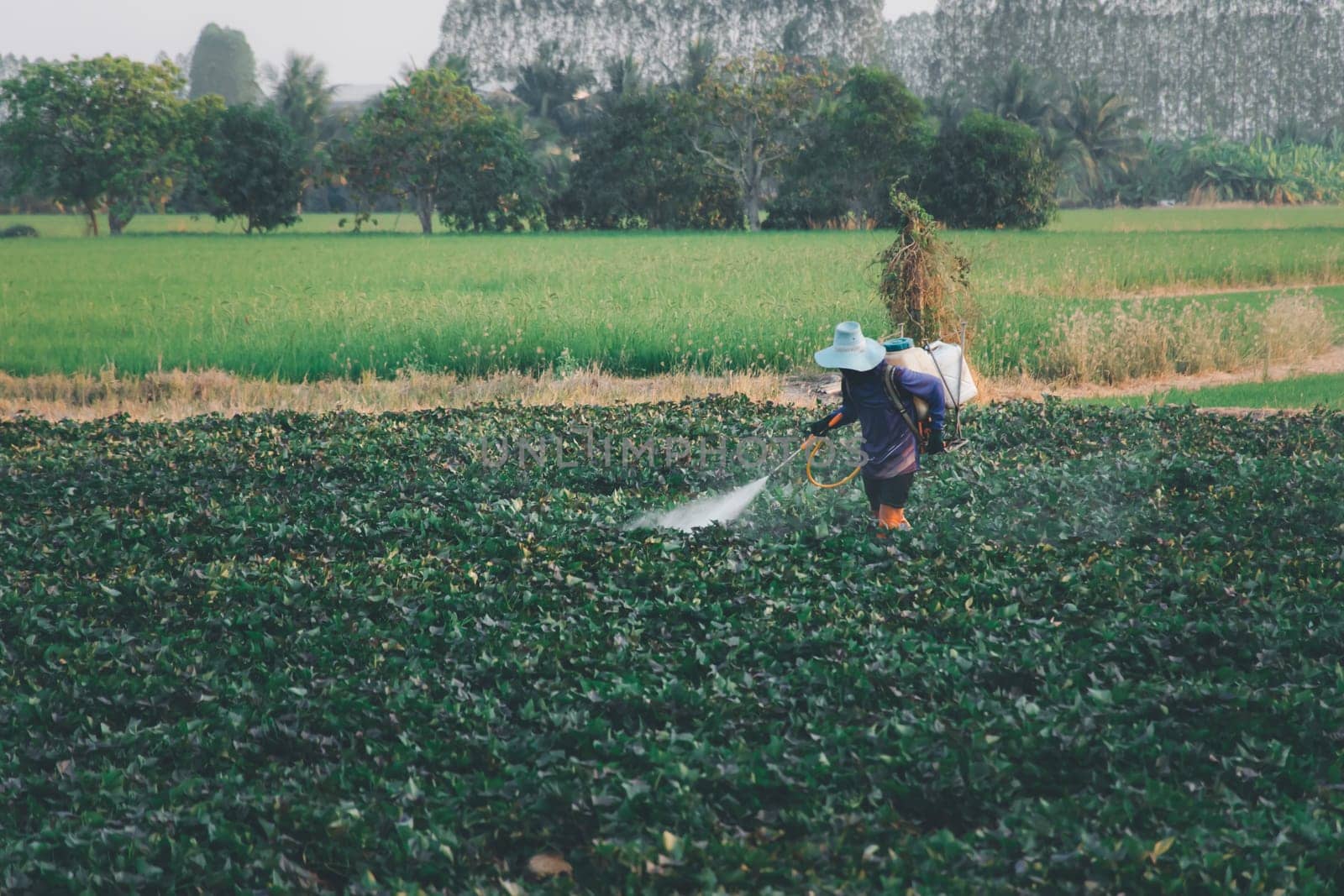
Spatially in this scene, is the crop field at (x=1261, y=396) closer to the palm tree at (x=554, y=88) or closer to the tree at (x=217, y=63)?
the palm tree at (x=554, y=88)

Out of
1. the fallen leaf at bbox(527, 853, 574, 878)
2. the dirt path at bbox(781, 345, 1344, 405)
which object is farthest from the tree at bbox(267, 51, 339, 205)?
the fallen leaf at bbox(527, 853, 574, 878)

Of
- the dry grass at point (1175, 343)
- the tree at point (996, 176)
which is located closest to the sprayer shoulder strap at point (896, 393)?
the dry grass at point (1175, 343)

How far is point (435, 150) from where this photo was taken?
53562 mm

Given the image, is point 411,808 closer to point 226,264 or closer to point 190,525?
point 190,525

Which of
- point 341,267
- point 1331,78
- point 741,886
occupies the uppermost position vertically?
point 1331,78

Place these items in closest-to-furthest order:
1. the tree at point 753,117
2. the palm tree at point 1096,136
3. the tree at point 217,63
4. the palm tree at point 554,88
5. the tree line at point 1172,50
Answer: the tree at point 753,117 → the palm tree at point 1096,136 → the palm tree at point 554,88 → the tree line at point 1172,50 → the tree at point 217,63

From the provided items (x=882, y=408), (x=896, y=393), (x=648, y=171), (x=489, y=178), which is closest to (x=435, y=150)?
(x=489, y=178)

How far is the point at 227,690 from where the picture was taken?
5.87m

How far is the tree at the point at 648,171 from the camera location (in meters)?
53.2

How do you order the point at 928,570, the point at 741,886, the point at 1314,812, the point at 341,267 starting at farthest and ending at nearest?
the point at 341,267
the point at 928,570
the point at 1314,812
the point at 741,886

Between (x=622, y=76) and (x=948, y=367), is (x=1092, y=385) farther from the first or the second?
(x=622, y=76)

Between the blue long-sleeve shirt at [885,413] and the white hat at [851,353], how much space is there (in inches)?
6.3

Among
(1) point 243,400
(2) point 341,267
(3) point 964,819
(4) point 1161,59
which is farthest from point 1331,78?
(3) point 964,819

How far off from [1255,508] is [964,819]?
15.5 ft
